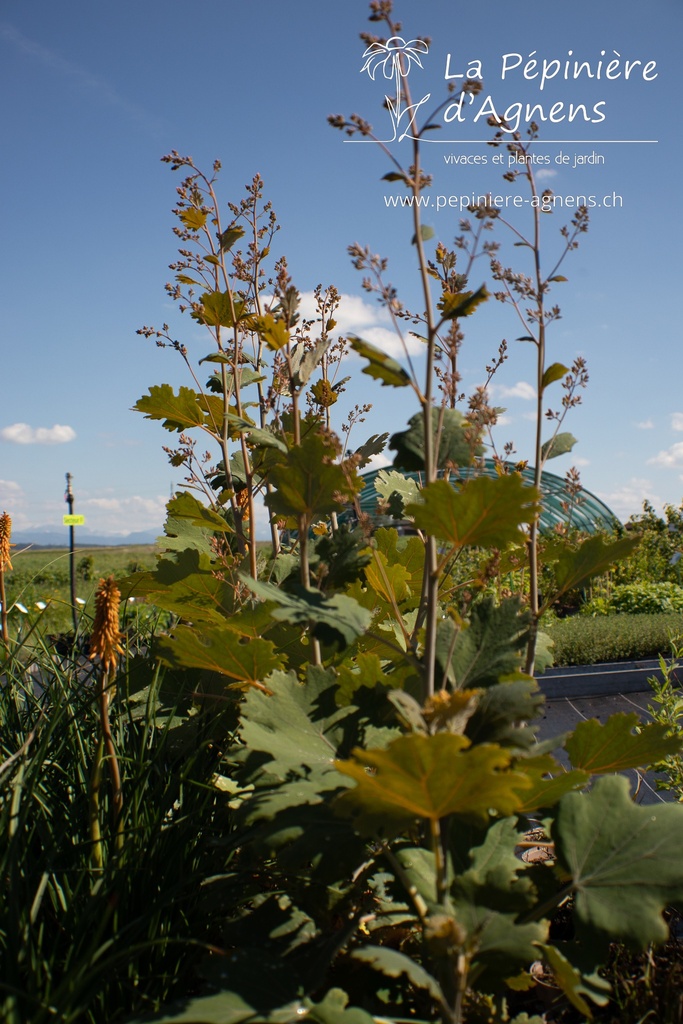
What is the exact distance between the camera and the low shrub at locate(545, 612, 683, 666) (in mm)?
7156

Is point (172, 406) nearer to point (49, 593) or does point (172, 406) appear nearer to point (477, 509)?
point (477, 509)

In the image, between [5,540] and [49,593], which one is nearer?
[5,540]

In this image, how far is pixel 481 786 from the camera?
92 cm

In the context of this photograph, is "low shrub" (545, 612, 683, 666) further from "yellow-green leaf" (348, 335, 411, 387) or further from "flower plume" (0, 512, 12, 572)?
"yellow-green leaf" (348, 335, 411, 387)

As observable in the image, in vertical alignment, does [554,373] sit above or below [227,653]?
above

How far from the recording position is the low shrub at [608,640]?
23.5ft

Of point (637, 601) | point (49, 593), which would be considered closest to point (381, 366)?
point (49, 593)

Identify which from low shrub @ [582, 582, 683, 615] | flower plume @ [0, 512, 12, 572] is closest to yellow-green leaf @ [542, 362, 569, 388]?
flower plume @ [0, 512, 12, 572]

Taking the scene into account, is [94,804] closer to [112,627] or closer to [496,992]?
Result: [112,627]

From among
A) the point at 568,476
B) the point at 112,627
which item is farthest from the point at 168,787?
the point at 568,476

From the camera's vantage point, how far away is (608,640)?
726 centimetres

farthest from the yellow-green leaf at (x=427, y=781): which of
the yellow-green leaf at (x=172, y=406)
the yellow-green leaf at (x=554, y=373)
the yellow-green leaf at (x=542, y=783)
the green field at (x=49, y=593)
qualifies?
the yellow-green leaf at (x=172, y=406)

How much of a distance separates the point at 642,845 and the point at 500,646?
0.37m

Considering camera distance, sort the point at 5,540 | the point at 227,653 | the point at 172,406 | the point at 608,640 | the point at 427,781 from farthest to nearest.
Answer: the point at 608,640 → the point at 5,540 → the point at 172,406 → the point at 227,653 → the point at 427,781
